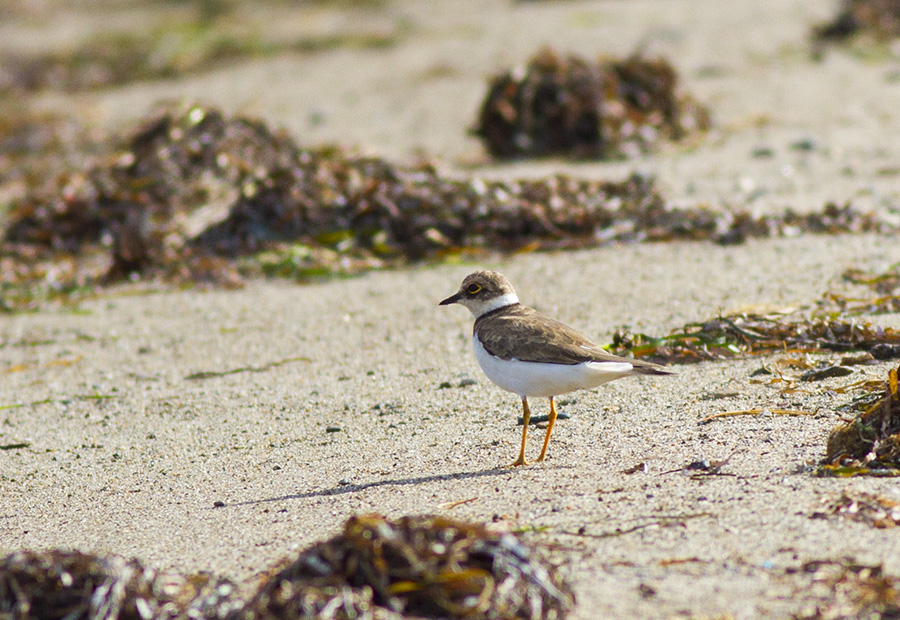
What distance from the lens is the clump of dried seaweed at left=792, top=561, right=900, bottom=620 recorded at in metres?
2.73

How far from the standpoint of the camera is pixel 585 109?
9.55m

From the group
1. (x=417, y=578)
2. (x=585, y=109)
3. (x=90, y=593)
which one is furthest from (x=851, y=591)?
(x=585, y=109)

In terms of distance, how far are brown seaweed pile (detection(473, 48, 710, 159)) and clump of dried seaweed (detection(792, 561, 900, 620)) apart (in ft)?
22.0

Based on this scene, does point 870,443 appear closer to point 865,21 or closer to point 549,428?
point 549,428

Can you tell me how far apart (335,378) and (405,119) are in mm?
6300

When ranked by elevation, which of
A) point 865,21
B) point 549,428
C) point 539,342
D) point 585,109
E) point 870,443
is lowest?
point 549,428

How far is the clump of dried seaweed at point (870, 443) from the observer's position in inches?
141

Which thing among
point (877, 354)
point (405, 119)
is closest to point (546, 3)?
point (405, 119)

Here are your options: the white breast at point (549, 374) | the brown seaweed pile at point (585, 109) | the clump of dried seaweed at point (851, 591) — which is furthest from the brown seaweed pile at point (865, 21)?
the clump of dried seaweed at point (851, 591)

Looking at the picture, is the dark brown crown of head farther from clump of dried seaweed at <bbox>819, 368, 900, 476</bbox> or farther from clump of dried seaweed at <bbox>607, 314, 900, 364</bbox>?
clump of dried seaweed at <bbox>819, 368, 900, 476</bbox>

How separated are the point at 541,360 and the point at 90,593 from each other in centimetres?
206

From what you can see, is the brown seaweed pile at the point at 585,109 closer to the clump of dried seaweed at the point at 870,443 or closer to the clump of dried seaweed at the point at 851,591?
the clump of dried seaweed at the point at 870,443

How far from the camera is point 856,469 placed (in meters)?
3.55

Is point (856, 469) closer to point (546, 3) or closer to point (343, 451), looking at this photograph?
point (343, 451)
